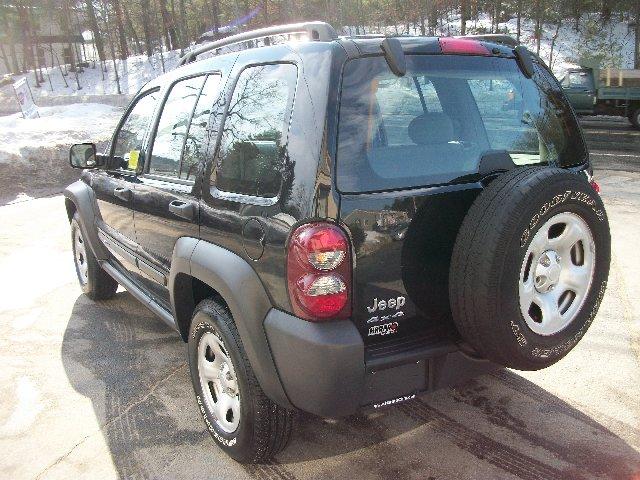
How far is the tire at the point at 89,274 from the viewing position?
16.0 feet

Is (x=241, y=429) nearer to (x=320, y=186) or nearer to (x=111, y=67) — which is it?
(x=320, y=186)

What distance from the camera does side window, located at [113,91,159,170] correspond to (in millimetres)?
3654

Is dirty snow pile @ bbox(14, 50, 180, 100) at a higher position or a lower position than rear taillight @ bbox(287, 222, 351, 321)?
higher

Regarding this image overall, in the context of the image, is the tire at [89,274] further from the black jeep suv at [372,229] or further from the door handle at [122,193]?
the black jeep suv at [372,229]

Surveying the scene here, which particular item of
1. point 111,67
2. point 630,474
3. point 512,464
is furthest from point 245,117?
point 111,67

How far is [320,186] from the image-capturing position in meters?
2.08

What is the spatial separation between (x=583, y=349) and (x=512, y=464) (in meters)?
1.47

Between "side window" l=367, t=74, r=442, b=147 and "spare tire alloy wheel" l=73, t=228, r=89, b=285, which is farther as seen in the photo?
"spare tire alloy wheel" l=73, t=228, r=89, b=285

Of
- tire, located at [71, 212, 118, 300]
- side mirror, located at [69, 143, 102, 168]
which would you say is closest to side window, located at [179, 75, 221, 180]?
side mirror, located at [69, 143, 102, 168]

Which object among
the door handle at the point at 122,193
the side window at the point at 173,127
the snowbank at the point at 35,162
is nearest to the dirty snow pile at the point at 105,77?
the snowbank at the point at 35,162

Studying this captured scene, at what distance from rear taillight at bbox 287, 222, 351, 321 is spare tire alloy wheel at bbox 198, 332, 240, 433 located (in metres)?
0.62

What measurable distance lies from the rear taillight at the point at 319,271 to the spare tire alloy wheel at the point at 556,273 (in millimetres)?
707

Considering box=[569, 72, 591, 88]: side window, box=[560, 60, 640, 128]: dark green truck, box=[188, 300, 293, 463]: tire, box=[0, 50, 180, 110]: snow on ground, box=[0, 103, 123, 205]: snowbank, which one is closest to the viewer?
box=[188, 300, 293, 463]: tire

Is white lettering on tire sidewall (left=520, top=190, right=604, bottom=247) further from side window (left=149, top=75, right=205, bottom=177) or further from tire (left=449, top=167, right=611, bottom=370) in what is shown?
side window (left=149, top=75, right=205, bottom=177)
